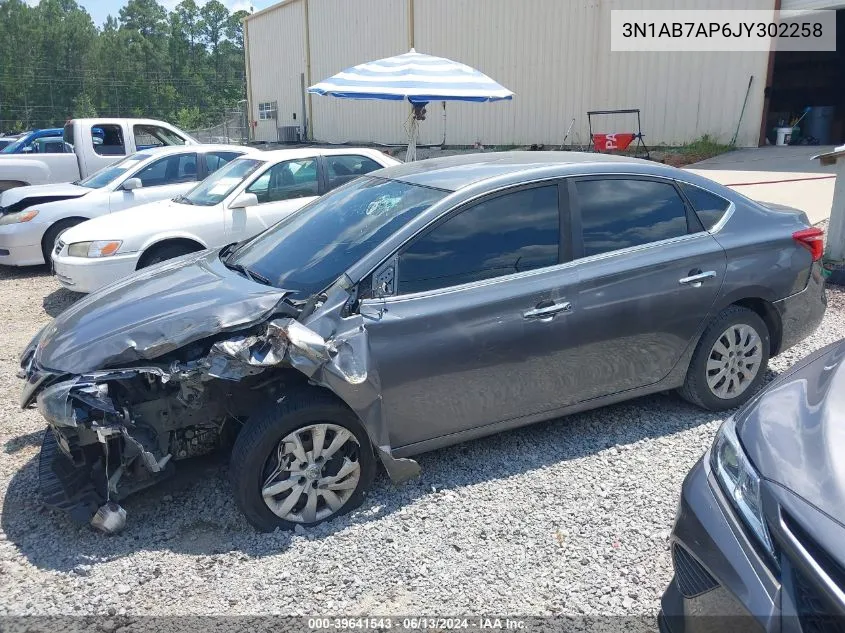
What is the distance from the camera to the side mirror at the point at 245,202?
6949 mm

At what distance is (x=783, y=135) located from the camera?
15.6 metres

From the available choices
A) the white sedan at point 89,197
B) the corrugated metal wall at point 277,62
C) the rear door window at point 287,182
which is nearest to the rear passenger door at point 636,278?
the rear door window at point 287,182

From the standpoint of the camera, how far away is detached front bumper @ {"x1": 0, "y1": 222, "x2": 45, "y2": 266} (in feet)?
27.8

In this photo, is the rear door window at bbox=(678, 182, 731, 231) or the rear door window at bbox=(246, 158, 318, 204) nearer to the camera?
the rear door window at bbox=(678, 182, 731, 231)

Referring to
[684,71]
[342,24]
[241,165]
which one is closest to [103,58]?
[342,24]

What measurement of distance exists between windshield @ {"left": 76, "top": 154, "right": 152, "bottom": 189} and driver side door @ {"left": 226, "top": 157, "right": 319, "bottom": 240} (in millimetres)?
2573

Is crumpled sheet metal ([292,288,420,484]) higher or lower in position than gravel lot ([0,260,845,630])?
higher

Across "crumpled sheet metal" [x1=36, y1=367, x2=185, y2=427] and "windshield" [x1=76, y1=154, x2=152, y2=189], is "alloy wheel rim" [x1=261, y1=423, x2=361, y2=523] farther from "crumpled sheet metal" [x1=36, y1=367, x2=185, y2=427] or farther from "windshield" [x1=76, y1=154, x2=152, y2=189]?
"windshield" [x1=76, y1=154, x2=152, y2=189]

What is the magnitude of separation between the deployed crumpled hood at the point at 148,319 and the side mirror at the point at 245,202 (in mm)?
3263

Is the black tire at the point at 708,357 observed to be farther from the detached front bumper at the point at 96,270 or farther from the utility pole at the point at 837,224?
the detached front bumper at the point at 96,270

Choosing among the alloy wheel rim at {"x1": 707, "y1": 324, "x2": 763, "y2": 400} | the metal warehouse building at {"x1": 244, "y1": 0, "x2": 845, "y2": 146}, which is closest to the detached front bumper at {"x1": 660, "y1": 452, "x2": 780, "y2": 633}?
the alloy wheel rim at {"x1": 707, "y1": 324, "x2": 763, "y2": 400}

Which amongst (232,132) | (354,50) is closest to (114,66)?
(232,132)

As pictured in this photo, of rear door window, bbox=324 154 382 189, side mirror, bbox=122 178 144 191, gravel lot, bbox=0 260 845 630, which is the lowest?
gravel lot, bbox=0 260 845 630

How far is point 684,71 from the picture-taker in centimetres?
1605
